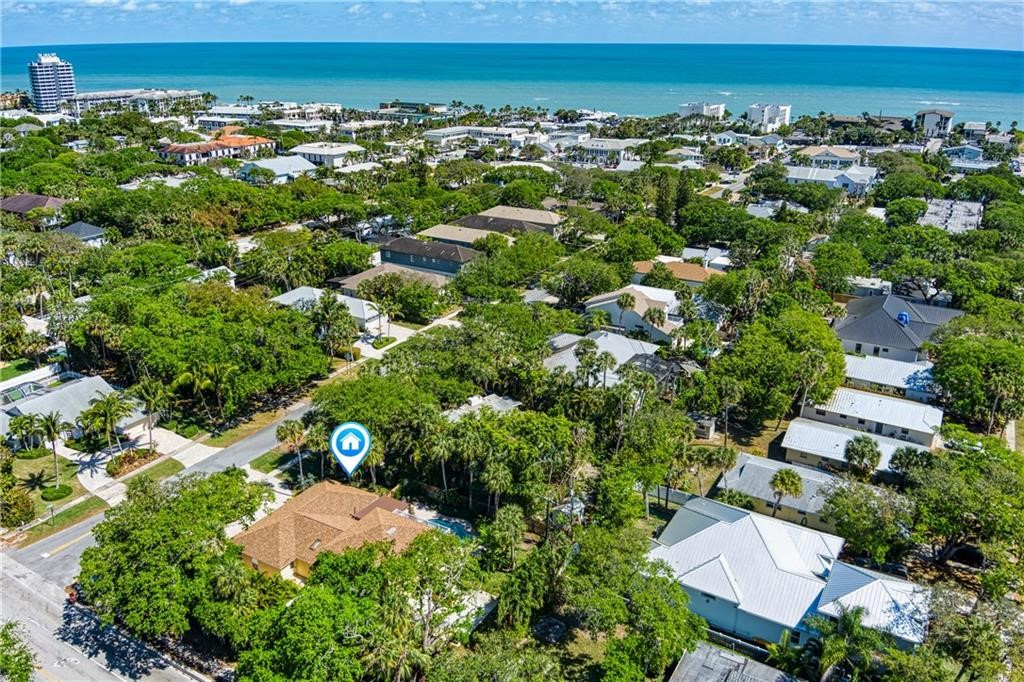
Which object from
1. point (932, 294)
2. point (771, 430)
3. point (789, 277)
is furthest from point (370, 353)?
point (932, 294)

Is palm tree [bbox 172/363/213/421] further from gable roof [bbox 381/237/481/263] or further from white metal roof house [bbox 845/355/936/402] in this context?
white metal roof house [bbox 845/355/936/402]

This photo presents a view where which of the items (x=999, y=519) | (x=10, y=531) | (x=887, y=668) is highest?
(x=999, y=519)

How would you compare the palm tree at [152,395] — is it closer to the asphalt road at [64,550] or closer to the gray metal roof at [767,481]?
the asphalt road at [64,550]

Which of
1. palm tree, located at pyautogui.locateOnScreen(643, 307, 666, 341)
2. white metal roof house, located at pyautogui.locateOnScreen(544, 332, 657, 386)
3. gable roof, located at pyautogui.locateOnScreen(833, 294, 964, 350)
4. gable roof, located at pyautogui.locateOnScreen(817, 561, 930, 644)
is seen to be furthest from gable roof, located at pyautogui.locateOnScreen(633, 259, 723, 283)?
gable roof, located at pyautogui.locateOnScreen(817, 561, 930, 644)

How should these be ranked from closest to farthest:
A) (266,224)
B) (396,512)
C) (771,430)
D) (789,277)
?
(396,512), (771,430), (789,277), (266,224)

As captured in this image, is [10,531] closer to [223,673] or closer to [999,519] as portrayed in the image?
[223,673]

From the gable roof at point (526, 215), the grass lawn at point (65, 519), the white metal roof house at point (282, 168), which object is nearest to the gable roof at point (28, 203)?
the white metal roof house at point (282, 168)
